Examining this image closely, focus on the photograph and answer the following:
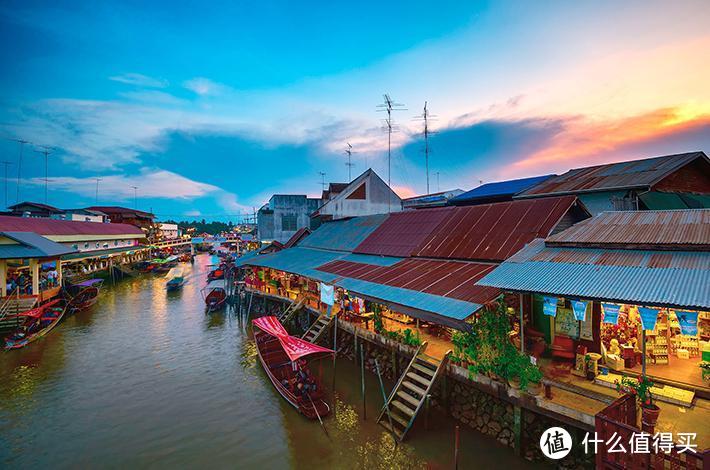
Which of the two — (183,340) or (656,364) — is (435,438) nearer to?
(656,364)

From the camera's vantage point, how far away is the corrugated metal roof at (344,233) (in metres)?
27.3

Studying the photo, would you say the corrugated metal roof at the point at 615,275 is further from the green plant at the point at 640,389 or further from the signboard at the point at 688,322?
the green plant at the point at 640,389

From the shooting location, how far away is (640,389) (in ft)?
29.1

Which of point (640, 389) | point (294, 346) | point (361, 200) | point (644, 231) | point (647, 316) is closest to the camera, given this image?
point (640, 389)

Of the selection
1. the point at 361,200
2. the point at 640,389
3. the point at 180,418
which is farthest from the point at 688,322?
the point at 361,200

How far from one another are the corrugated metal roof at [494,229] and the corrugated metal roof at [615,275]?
2737 mm

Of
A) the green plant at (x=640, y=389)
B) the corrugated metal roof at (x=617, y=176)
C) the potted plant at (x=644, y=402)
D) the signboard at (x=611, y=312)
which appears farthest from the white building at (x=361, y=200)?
the potted plant at (x=644, y=402)

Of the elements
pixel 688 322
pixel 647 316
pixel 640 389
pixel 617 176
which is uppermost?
pixel 617 176

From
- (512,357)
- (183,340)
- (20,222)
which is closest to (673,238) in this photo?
(512,357)

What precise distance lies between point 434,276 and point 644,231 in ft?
26.2

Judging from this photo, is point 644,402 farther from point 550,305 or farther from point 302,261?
point 302,261

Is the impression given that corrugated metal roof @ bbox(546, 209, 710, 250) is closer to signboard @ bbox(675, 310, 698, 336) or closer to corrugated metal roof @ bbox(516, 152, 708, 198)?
signboard @ bbox(675, 310, 698, 336)

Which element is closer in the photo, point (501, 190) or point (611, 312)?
point (611, 312)

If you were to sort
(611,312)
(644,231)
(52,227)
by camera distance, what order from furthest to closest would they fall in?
(52,227) < (644,231) < (611,312)
